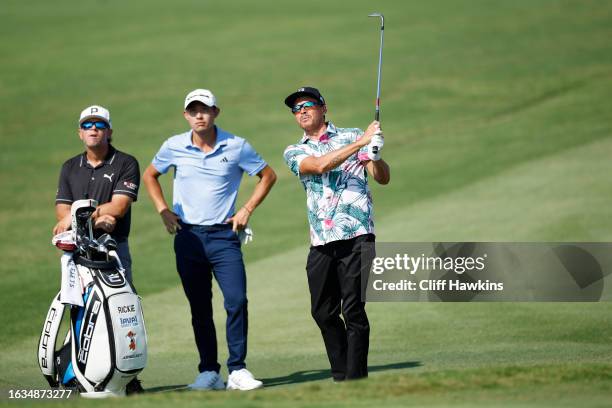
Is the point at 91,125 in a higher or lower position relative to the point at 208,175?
higher

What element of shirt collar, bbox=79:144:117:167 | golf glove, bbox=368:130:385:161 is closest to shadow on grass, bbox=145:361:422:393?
shirt collar, bbox=79:144:117:167

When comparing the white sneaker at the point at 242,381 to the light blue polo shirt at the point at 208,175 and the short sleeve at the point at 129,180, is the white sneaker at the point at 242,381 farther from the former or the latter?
the short sleeve at the point at 129,180

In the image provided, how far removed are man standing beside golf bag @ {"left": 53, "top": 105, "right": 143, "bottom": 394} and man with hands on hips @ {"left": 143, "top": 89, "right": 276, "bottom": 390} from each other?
0.43 m

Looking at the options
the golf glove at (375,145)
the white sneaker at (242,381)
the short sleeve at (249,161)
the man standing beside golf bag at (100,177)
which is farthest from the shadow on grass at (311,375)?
the golf glove at (375,145)

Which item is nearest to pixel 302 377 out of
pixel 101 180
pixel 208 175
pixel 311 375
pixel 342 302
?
pixel 311 375

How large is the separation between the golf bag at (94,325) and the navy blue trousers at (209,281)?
84 cm

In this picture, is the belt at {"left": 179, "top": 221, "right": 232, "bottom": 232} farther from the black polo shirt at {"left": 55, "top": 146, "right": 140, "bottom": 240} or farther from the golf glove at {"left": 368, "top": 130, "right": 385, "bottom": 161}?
the golf glove at {"left": 368, "top": 130, "right": 385, "bottom": 161}

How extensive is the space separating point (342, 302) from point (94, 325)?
1.93m

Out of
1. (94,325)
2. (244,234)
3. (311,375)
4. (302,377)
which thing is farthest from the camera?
(311,375)

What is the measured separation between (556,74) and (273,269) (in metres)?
16.6

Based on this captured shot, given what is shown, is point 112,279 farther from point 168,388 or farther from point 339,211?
point 339,211

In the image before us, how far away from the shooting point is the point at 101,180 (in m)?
8.70

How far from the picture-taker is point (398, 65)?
31.7 m

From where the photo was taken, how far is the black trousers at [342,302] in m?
8.10
